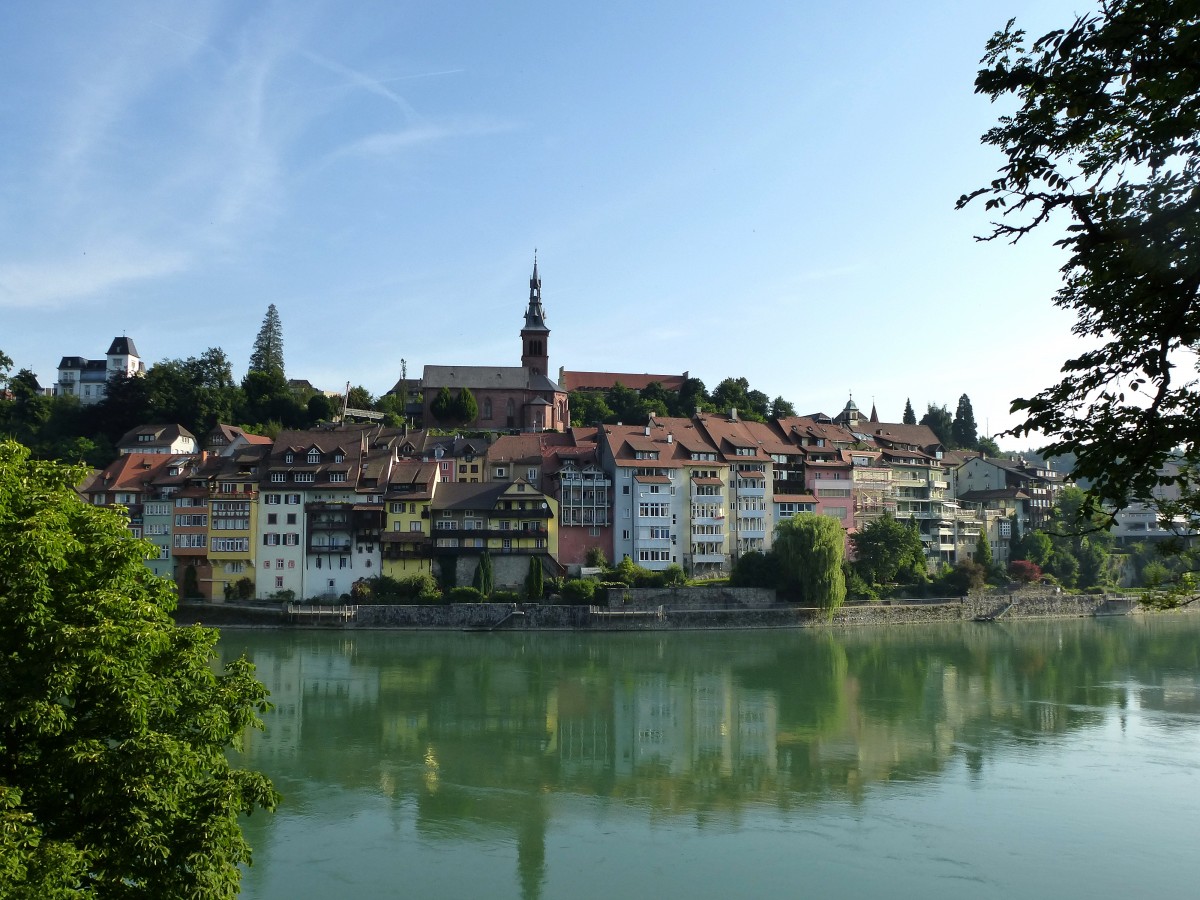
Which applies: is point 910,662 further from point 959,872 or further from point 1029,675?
point 959,872

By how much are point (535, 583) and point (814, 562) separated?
13.2 meters

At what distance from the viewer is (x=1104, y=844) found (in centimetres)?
1778

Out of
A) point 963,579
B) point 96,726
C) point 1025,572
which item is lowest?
point 96,726

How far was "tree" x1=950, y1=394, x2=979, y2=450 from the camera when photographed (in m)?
94.4

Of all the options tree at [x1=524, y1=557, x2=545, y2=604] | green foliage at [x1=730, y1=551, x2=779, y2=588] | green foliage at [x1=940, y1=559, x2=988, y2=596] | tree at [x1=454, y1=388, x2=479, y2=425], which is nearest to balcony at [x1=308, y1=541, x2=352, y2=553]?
tree at [x1=524, y1=557, x2=545, y2=604]

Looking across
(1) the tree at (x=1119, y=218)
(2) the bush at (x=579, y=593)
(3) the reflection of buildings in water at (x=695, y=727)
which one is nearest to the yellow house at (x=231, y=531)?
(2) the bush at (x=579, y=593)

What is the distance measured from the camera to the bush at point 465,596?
4859 cm

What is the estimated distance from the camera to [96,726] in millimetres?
9016

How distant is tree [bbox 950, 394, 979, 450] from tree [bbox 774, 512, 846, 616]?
4912 centimetres

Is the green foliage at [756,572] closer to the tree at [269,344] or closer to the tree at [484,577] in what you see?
the tree at [484,577]

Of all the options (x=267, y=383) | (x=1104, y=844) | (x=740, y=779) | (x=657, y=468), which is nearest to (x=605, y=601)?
(x=657, y=468)

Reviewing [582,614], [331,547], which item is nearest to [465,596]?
[582,614]

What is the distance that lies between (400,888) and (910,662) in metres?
27.5

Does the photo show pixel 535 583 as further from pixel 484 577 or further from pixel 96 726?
pixel 96 726
